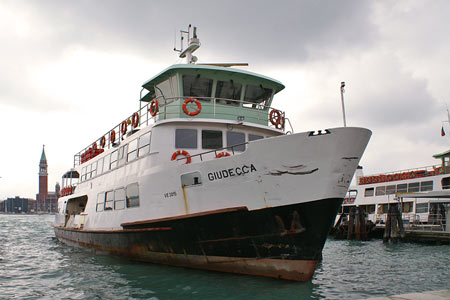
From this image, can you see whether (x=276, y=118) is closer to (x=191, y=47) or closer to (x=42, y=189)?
(x=191, y=47)

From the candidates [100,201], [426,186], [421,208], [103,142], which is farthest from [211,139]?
[421,208]

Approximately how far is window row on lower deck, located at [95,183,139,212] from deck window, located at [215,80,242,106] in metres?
3.95

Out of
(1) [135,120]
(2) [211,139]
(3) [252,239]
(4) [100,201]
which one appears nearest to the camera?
(3) [252,239]

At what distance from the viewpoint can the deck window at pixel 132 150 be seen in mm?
12927

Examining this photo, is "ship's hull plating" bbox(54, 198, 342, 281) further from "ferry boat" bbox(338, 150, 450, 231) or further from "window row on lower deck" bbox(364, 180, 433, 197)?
"window row on lower deck" bbox(364, 180, 433, 197)

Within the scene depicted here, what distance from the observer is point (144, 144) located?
12.3 metres

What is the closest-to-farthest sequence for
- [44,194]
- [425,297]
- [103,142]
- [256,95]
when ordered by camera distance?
[425,297], [256,95], [103,142], [44,194]

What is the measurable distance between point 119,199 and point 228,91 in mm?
5185

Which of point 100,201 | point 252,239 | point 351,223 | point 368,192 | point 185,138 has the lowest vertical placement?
point 351,223

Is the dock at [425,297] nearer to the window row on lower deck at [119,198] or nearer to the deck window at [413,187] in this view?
the window row on lower deck at [119,198]

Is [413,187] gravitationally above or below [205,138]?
below

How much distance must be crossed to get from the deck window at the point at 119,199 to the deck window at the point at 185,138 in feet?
9.56

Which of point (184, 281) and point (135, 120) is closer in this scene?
point (184, 281)

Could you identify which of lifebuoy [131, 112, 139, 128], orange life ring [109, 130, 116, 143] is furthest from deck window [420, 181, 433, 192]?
lifebuoy [131, 112, 139, 128]
